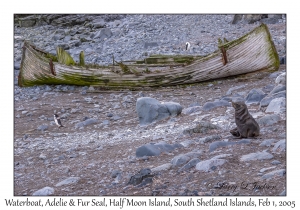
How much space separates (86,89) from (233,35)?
5737mm

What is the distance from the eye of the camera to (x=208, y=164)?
495 cm

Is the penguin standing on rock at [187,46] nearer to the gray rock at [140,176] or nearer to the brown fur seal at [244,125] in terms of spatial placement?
the brown fur seal at [244,125]

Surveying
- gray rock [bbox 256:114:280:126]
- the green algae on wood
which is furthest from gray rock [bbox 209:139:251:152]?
the green algae on wood

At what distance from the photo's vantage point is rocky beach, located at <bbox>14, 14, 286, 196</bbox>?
4.78 meters

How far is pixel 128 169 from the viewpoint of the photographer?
551cm

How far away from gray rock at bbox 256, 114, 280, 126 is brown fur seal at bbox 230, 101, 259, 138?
0.52m

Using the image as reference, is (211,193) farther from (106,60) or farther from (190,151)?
(106,60)

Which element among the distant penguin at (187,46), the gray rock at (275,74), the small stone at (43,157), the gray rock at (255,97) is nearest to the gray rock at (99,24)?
the distant penguin at (187,46)

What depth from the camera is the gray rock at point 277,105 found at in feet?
21.9

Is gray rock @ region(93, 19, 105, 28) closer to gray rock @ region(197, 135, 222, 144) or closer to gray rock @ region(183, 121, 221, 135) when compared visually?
gray rock @ region(183, 121, 221, 135)

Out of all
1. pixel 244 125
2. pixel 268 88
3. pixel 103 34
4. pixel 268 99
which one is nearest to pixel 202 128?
pixel 244 125

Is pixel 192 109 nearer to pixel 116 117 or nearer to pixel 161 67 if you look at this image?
pixel 116 117

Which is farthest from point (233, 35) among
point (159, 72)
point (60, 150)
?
point (60, 150)

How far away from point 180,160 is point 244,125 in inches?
39.8
